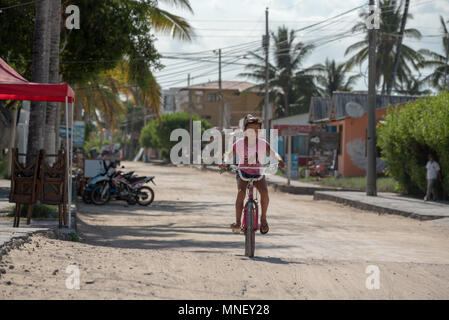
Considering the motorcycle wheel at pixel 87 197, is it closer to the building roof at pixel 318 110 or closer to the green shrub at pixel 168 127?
the building roof at pixel 318 110

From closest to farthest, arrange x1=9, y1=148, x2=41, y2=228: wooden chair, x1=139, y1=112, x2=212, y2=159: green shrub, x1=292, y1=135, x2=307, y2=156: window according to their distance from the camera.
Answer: x1=9, y1=148, x2=41, y2=228: wooden chair → x1=292, y1=135, x2=307, y2=156: window → x1=139, y1=112, x2=212, y2=159: green shrub

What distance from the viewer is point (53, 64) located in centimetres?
1422

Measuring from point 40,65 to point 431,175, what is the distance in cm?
1308

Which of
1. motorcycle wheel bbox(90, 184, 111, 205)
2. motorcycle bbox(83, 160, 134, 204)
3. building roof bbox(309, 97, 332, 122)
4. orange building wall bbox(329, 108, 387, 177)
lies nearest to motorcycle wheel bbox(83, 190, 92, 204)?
motorcycle bbox(83, 160, 134, 204)

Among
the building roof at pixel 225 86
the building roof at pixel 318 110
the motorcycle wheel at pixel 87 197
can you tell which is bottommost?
the motorcycle wheel at pixel 87 197

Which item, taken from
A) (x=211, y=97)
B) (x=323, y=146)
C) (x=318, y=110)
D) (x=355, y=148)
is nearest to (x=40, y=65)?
(x=323, y=146)

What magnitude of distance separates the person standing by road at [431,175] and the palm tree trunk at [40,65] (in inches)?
501

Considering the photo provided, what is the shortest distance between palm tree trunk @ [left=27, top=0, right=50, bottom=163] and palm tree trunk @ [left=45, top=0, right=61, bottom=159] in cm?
89

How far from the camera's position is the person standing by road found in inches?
813

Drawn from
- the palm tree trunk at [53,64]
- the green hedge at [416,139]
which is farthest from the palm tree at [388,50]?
the palm tree trunk at [53,64]

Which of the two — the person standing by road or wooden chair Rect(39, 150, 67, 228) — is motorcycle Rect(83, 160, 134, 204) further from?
the person standing by road

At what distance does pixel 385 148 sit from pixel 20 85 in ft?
55.1

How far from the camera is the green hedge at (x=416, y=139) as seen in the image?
20672 mm

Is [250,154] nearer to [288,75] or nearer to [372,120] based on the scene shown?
[372,120]
